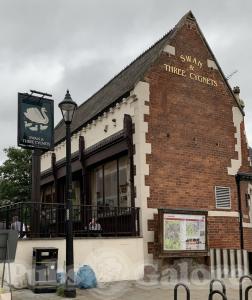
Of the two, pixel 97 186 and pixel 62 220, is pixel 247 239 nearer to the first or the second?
pixel 97 186

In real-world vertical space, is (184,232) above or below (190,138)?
below

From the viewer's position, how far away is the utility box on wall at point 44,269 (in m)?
11.5

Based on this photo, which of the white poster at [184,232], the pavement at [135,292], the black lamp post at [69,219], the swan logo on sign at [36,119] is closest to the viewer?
the black lamp post at [69,219]

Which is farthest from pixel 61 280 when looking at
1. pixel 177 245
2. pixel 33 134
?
pixel 33 134

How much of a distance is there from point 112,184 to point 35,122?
3.83 metres

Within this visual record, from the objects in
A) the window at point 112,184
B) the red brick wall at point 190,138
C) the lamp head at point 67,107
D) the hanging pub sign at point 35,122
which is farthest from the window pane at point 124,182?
Result: the lamp head at point 67,107

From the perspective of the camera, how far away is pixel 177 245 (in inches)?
553

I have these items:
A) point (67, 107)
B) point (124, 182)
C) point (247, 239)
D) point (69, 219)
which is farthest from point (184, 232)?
point (67, 107)

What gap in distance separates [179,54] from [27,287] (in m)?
9.39

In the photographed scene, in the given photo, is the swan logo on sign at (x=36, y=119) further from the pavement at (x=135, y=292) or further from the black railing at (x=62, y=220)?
the pavement at (x=135, y=292)

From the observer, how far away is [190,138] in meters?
16.1

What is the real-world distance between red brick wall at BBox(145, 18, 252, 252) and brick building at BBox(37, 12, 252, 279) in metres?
0.03

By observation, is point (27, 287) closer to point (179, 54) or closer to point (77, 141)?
point (77, 141)

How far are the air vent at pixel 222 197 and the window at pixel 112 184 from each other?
3216mm
